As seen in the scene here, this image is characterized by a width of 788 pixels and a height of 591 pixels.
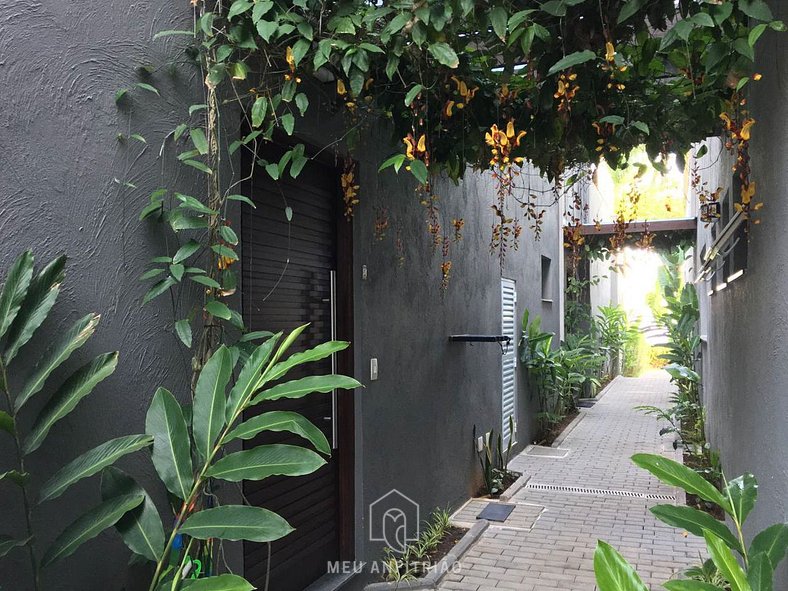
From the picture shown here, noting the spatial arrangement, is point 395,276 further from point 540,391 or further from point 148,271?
point 540,391

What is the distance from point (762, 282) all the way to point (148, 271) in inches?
101

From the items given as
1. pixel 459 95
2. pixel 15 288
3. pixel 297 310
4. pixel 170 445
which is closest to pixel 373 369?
pixel 297 310

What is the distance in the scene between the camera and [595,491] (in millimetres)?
6992

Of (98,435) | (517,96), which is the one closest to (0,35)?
(98,435)

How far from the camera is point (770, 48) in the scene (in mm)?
2793

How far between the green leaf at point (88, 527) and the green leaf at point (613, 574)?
1.25 m

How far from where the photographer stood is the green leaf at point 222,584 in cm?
170

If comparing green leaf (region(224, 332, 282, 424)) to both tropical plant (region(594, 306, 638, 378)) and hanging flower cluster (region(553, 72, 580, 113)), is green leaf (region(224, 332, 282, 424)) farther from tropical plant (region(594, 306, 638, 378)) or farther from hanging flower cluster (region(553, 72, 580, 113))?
tropical plant (region(594, 306, 638, 378))

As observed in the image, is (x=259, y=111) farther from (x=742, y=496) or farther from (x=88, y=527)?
(x=742, y=496)

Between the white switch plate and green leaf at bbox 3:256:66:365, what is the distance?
2714 millimetres

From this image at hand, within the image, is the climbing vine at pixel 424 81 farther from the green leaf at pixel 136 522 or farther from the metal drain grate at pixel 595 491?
the metal drain grate at pixel 595 491

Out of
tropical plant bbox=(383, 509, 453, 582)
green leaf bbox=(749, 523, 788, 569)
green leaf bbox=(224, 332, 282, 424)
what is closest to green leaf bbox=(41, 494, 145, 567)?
green leaf bbox=(224, 332, 282, 424)

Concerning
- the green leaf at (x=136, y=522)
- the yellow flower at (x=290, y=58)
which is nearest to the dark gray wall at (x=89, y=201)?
the green leaf at (x=136, y=522)

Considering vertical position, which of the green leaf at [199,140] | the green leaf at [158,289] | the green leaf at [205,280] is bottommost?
the green leaf at [158,289]
